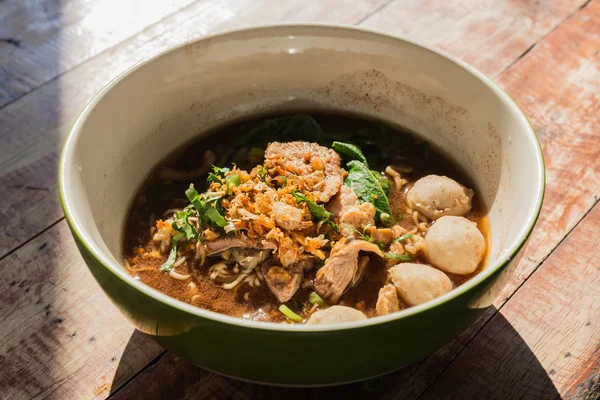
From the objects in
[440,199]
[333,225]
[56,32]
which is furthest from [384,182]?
[56,32]

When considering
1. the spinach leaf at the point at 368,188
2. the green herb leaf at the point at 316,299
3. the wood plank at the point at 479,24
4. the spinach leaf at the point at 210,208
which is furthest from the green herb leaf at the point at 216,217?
the wood plank at the point at 479,24

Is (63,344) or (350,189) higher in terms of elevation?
(350,189)

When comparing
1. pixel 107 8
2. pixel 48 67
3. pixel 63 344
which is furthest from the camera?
pixel 107 8

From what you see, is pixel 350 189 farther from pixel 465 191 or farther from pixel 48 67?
pixel 48 67

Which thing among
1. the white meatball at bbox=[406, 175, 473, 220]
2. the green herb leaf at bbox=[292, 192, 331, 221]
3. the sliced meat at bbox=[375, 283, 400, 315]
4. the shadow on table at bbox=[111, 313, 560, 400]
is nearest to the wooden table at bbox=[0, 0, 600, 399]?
the shadow on table at bbox=[111, 313, 560, 400]

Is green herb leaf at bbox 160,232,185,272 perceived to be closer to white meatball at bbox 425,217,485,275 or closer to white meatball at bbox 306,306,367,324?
white meatball at bbox 306,306,367,324

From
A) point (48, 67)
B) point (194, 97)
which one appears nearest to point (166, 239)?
point (194, 97)

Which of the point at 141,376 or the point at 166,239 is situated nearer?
the point at 141,376

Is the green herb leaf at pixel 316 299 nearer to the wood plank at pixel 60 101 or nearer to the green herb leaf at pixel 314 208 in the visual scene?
the green herb leaf at pixel 314 208
